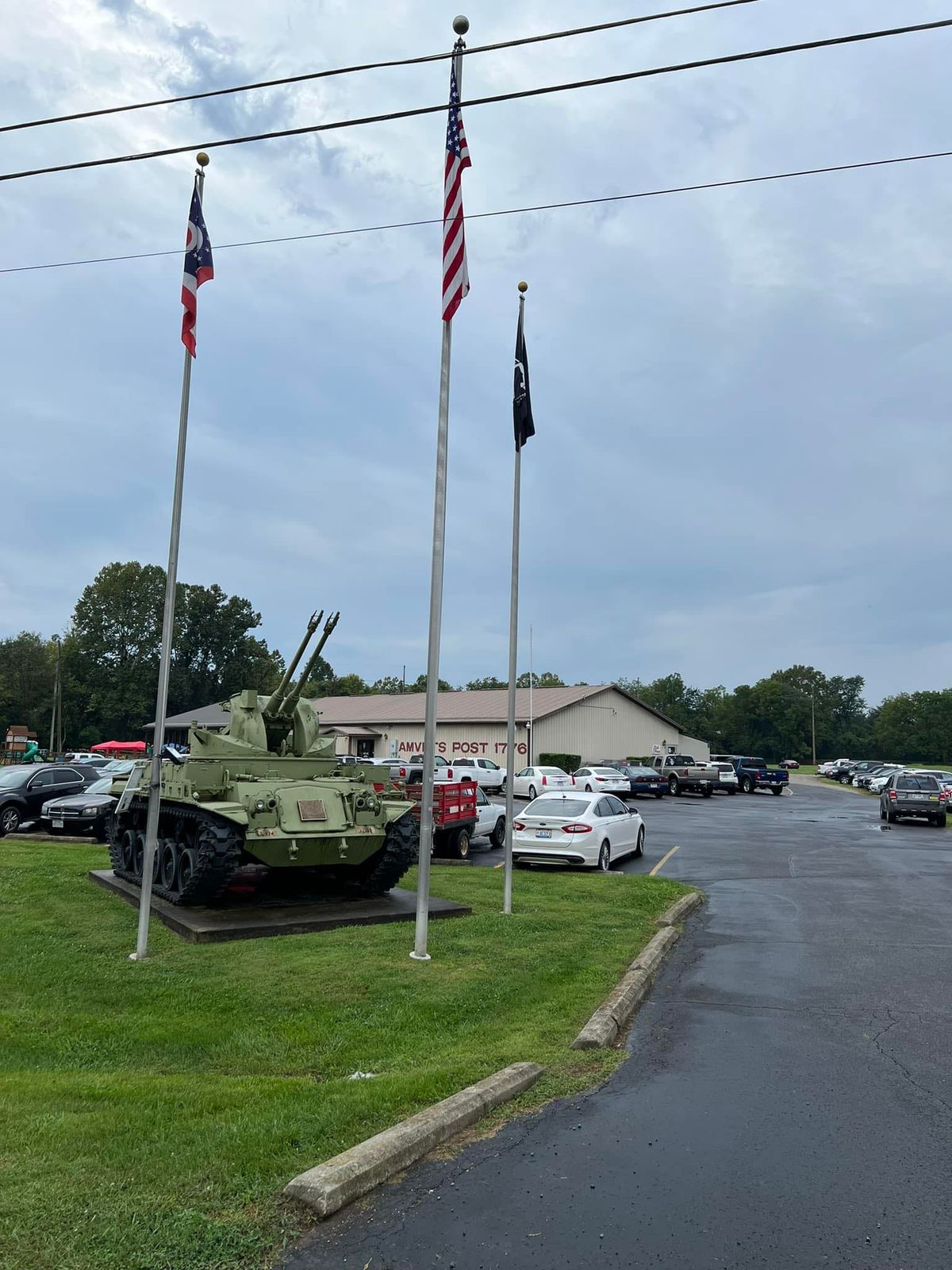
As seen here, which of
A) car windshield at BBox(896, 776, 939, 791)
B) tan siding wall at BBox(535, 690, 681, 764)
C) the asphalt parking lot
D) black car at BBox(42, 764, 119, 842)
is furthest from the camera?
tan siding wall at BBox(535, 690, 681, 764)

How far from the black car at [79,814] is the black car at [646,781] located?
23.3 meters

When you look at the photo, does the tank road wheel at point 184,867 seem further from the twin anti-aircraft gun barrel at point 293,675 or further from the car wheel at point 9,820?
the car wheel at point 9,820

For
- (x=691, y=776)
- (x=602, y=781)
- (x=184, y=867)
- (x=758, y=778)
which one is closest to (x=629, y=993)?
(x=184, y=867)

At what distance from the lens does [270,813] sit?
1148 centimetres

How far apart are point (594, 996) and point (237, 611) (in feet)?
287

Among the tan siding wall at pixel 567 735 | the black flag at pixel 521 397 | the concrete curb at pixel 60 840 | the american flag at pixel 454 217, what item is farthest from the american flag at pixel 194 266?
the tan siding wall at pixel 567 735

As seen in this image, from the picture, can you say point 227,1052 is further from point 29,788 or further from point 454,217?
point 29,788

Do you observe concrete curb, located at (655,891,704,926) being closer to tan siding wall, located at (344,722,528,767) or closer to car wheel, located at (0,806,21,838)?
car wheel, located at (0,806,21,838)

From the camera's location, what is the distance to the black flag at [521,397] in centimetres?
1205

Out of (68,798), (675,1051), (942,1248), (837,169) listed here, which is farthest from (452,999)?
(68,798)

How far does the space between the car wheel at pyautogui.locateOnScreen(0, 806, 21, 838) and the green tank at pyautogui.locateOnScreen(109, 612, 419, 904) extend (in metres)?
8.06

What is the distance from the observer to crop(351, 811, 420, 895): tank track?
41.4 feet

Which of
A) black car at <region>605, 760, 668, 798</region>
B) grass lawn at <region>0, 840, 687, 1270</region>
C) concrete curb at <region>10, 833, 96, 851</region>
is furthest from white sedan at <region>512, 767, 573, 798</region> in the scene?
grass lawn at <region>0, 840, 687, 1270</region>

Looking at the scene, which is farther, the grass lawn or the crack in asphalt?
the crack in asphalt
